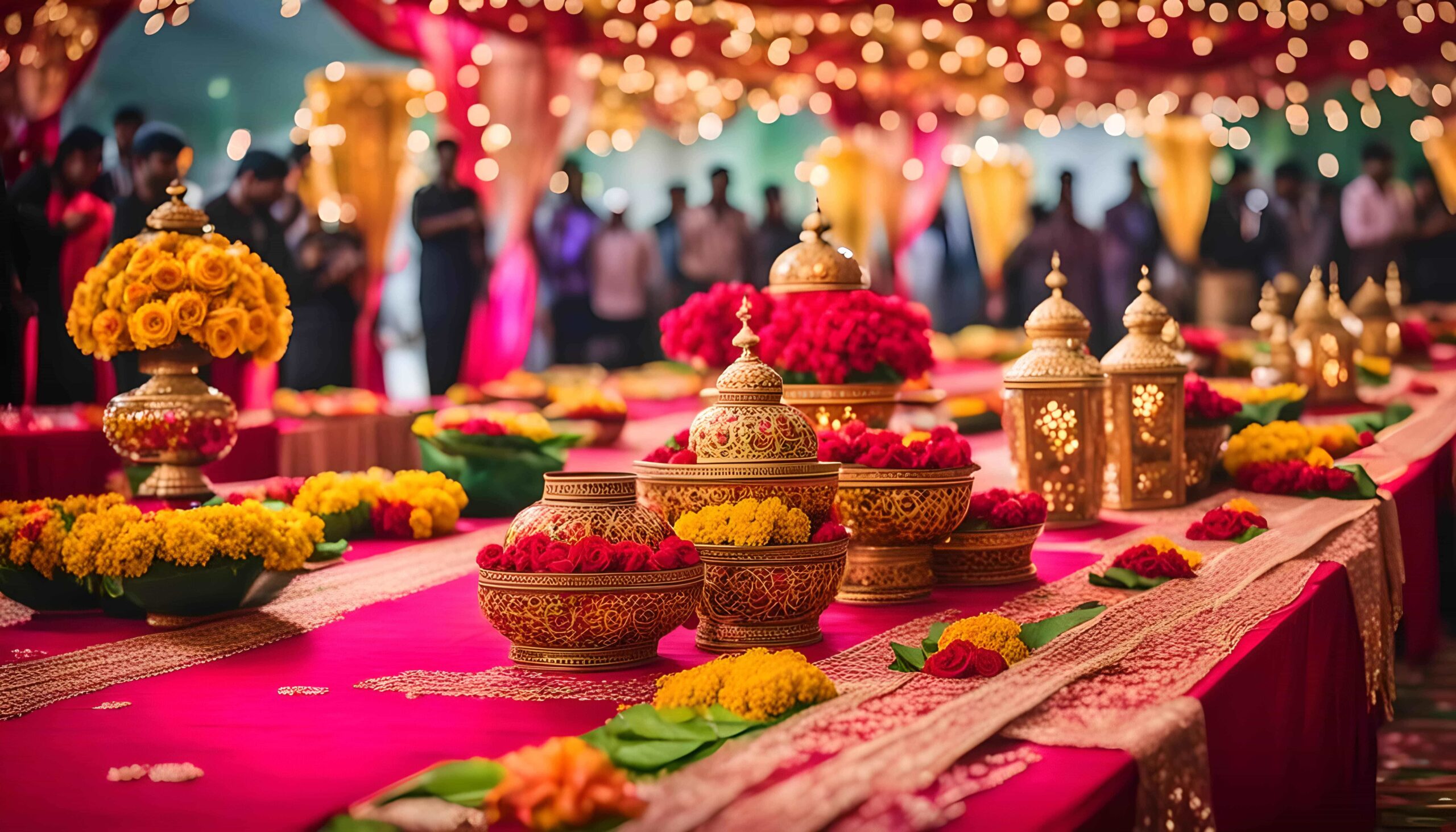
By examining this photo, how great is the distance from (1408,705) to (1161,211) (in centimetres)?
1035

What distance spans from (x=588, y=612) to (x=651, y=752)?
0.61 meters

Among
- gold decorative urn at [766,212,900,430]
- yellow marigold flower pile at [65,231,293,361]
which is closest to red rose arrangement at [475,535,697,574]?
gold decorative urn at [766,212,900,430]

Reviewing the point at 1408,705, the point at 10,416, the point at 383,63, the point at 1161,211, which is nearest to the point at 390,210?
the point at 383,63

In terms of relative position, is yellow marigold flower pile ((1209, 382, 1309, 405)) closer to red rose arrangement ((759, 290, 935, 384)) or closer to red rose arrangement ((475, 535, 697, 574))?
red rose arrangement ((759, 290, 935, 384))

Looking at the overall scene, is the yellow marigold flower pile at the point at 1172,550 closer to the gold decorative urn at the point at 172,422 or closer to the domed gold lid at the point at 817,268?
the domed gold lid at the point at 817,268

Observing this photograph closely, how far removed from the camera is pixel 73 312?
12.4 feet

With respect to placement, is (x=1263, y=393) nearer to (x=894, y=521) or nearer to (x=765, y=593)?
(x=894, y=521)

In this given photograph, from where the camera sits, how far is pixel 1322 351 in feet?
21.1

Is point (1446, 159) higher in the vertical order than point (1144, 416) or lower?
higher

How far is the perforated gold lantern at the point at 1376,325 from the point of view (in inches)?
330

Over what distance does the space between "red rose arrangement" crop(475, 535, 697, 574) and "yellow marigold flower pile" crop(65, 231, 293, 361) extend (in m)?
1.57

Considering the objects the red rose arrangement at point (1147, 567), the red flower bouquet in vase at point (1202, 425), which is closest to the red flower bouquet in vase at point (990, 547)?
the red rose arrangement at point (1147, 567)

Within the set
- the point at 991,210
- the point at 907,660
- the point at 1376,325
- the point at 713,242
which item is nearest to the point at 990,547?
the point at 907,660

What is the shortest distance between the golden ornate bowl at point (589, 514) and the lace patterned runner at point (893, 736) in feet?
1.42
